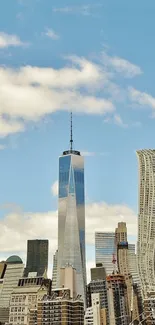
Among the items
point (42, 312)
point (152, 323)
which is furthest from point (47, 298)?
point (152, 323)

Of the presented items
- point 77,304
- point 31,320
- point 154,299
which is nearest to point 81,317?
point 77,304

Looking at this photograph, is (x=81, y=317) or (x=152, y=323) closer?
(x=81, y=317)

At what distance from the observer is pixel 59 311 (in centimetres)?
17038

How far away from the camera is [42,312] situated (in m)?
173

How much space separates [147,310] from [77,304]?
3701 cm

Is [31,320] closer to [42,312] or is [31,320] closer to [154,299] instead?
[42,312]

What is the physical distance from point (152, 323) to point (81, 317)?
93.0 feet

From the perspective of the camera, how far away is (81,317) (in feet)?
566

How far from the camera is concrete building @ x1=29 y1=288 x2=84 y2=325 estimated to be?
553 ft

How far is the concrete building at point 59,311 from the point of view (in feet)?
553

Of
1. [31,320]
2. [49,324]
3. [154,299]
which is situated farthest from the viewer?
[154,299]

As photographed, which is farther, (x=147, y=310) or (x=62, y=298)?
(x=147, y=310)

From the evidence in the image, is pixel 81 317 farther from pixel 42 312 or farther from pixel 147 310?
pixel 147 310

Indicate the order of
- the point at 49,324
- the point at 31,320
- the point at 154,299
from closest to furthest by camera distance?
the point at 49,324 < the point at 31,320 < the point at 154,299
